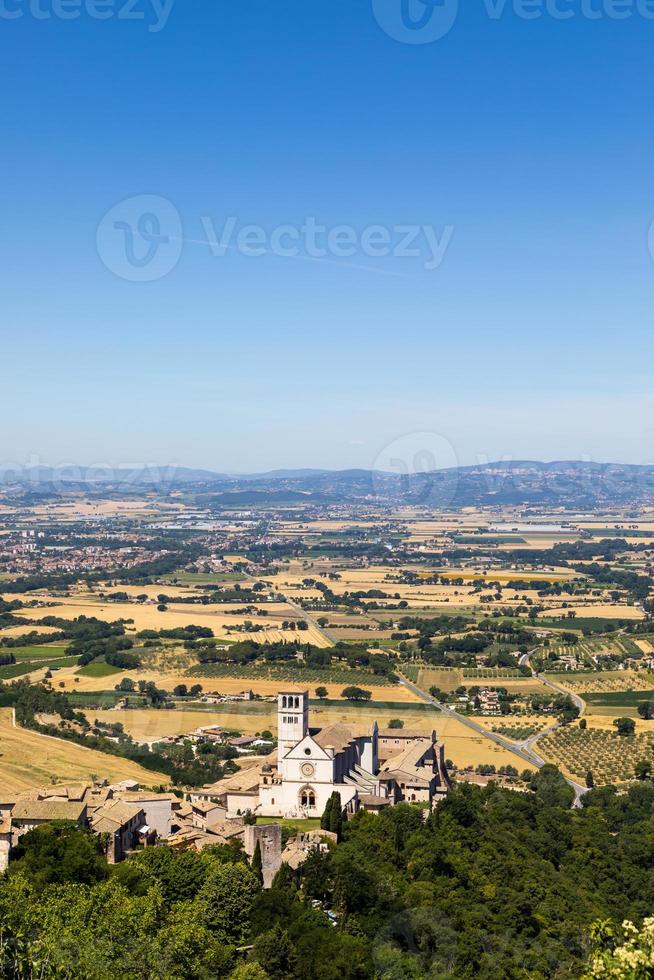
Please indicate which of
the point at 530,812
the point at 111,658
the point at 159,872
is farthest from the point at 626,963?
the point at 111,658

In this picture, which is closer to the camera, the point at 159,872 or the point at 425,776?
the point at 159,872

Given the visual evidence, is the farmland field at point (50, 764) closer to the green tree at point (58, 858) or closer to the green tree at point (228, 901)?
the green tree at point (58, 858)

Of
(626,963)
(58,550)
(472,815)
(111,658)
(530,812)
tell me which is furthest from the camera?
(58,550)

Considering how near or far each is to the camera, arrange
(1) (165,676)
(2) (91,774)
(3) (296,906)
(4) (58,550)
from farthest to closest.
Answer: (4) (58,550) < (1) (165,676) < (2) (91,774) < (3) (296,906)

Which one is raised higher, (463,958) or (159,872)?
(159,872)

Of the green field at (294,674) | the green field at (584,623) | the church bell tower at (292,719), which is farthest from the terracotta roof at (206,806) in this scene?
the green field at (584,623)

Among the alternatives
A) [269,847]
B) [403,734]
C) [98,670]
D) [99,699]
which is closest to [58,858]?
[269,847]

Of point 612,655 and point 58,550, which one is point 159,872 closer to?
point 612,655
